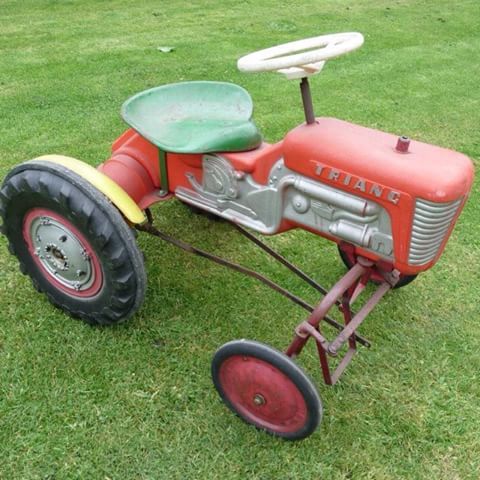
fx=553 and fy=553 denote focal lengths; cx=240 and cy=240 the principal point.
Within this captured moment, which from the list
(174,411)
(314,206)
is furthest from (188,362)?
(314,206)

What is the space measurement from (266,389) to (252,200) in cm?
67

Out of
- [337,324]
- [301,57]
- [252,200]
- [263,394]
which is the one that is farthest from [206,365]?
[301,57]

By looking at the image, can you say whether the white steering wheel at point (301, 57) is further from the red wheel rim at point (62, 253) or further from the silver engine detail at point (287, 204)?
the red wheel rim at point (62, 253)

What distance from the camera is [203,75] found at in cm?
498

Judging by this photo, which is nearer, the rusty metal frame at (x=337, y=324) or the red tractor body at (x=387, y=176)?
the red tractor body at (x=387, y=176)

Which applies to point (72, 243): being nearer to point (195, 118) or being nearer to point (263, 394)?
point (195, 118)

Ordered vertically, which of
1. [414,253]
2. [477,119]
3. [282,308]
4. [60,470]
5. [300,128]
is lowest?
[477,119]

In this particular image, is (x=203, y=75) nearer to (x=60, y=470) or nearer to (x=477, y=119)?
(x=477, y=119)

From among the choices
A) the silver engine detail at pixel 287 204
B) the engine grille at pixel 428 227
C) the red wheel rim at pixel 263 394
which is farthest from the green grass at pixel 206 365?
the engine grille at pixel 428 227

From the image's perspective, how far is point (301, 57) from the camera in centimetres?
160

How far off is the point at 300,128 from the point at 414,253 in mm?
549

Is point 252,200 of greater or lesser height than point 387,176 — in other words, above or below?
below

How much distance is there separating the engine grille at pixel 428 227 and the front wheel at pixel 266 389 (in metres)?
0.53

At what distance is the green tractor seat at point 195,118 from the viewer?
2.03 metres
